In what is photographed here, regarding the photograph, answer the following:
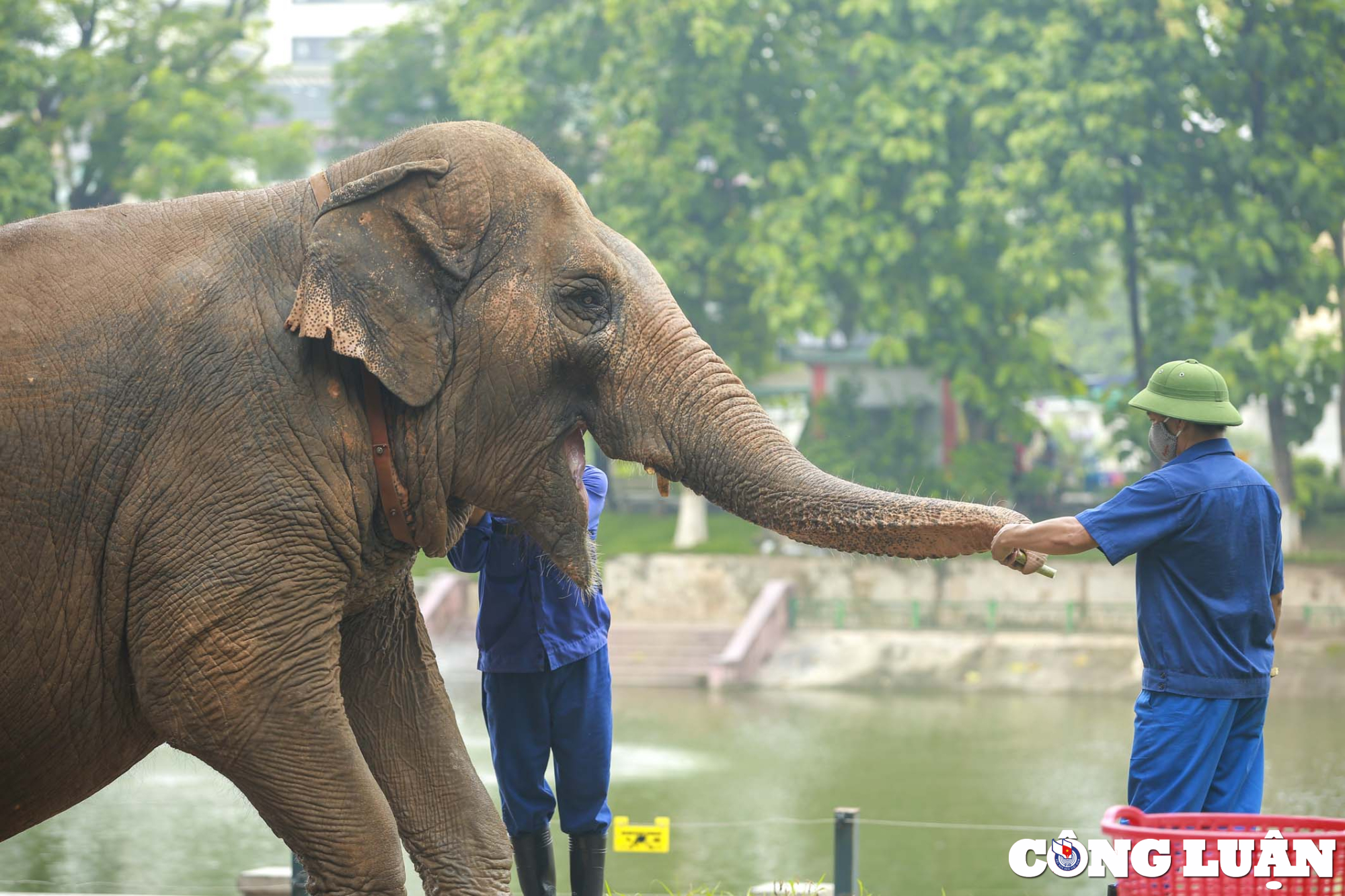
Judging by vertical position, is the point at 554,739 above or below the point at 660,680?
above

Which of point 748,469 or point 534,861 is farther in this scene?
point 534,861

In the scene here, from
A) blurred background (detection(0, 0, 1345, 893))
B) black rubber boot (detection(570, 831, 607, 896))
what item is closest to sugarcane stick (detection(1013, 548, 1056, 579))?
black rubber boot (detection(570, 831, 607, 896))

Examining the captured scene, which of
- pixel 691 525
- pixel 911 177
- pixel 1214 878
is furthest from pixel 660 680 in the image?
pixel 1214 878

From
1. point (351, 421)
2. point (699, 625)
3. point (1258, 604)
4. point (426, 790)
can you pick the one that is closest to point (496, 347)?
point (351, 421)

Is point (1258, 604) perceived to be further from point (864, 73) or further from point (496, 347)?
point (864, 73)

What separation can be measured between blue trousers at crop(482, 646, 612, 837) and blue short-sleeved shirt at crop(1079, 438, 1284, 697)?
1517 mm

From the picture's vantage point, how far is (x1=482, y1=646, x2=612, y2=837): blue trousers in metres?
4.49

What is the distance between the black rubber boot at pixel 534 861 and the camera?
453 cm

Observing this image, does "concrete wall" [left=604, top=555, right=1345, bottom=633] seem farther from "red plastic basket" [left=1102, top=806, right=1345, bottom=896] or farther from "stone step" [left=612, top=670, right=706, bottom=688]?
"red plastic basket" [left=1102, top=806, right=1345, bottom=896]

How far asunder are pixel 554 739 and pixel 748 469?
1647 millimetres

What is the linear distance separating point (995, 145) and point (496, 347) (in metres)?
21.9

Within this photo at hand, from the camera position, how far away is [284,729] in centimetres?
306

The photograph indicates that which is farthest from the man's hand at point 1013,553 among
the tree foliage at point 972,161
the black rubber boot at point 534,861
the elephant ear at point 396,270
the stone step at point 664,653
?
the tree foliage at point 972,161

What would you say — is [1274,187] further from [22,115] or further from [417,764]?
[417,764]
